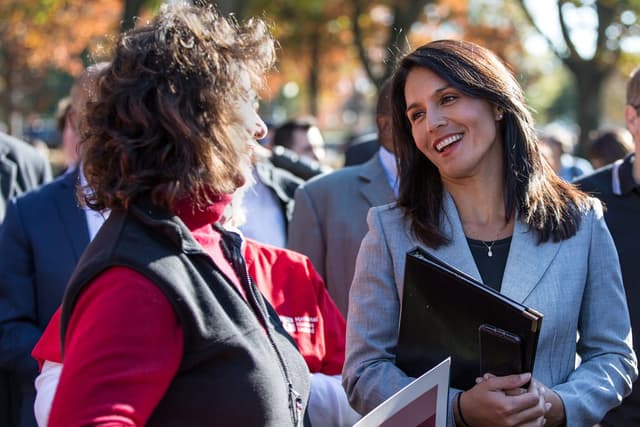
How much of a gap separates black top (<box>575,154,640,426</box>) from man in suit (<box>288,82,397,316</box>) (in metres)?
0.96

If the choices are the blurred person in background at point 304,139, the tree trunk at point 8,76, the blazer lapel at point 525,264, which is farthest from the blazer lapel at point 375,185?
the tree trunk at point 8,76

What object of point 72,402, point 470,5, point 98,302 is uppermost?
point 98,302

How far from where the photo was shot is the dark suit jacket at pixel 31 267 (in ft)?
11.6

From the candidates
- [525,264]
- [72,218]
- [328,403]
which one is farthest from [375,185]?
[328,403]

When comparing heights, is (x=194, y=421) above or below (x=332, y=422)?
above

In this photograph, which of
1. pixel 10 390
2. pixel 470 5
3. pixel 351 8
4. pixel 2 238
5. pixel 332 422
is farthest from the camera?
pixel 470 5

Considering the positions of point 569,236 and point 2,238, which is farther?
point 2,238

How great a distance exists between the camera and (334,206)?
443 centimetres

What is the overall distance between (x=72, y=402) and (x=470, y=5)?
2543 cm

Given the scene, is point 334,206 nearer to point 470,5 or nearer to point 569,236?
point 569,236

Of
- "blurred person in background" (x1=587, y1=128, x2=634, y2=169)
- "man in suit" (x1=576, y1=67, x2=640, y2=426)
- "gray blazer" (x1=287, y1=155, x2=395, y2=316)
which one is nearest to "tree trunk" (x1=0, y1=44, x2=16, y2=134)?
"blurred person in background" (x1=587, y1=128, x2=634, y2=169)

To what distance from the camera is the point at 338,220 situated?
439 cm

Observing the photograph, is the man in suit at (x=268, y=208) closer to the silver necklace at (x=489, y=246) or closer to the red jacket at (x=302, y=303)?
the red jacket at (x=302, y=303)

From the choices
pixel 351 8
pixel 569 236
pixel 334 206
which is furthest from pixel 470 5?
pixel 569 236
